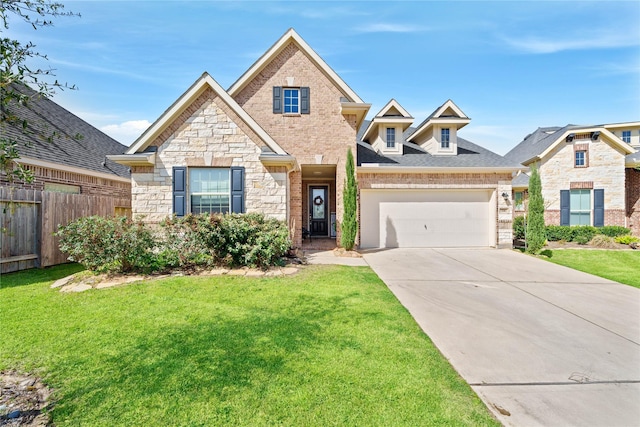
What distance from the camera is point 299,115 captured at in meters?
12.1

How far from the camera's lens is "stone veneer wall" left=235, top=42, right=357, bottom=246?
12070 mm

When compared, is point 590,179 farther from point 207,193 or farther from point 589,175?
point 207,193

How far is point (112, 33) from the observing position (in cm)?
644

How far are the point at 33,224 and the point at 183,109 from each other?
5294 mm

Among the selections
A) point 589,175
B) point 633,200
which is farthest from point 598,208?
point 633,200

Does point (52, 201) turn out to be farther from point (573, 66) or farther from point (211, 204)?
point (573, 66)

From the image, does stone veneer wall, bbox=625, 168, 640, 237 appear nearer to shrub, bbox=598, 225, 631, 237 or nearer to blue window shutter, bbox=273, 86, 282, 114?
shrub, bbox=598, 225, 631, 237

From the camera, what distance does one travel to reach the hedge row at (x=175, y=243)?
7246 millimetres

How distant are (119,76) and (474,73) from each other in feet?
40.7

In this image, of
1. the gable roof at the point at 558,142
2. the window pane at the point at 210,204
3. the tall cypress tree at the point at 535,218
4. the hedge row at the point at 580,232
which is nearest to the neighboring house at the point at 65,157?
the window pane at the point at 210,204

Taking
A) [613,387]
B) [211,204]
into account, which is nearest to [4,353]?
[211,204]

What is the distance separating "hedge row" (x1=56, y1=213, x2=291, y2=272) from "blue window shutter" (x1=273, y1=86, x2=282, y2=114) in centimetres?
567

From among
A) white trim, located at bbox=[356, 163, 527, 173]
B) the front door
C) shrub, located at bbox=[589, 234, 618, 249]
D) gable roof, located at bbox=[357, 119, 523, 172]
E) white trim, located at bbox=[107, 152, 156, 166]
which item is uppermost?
gable roof, located at bbox=[357, 119, 523, 172]

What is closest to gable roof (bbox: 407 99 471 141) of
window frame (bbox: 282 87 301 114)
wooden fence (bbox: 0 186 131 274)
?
window frame (bbox: 282 87 301 114)
